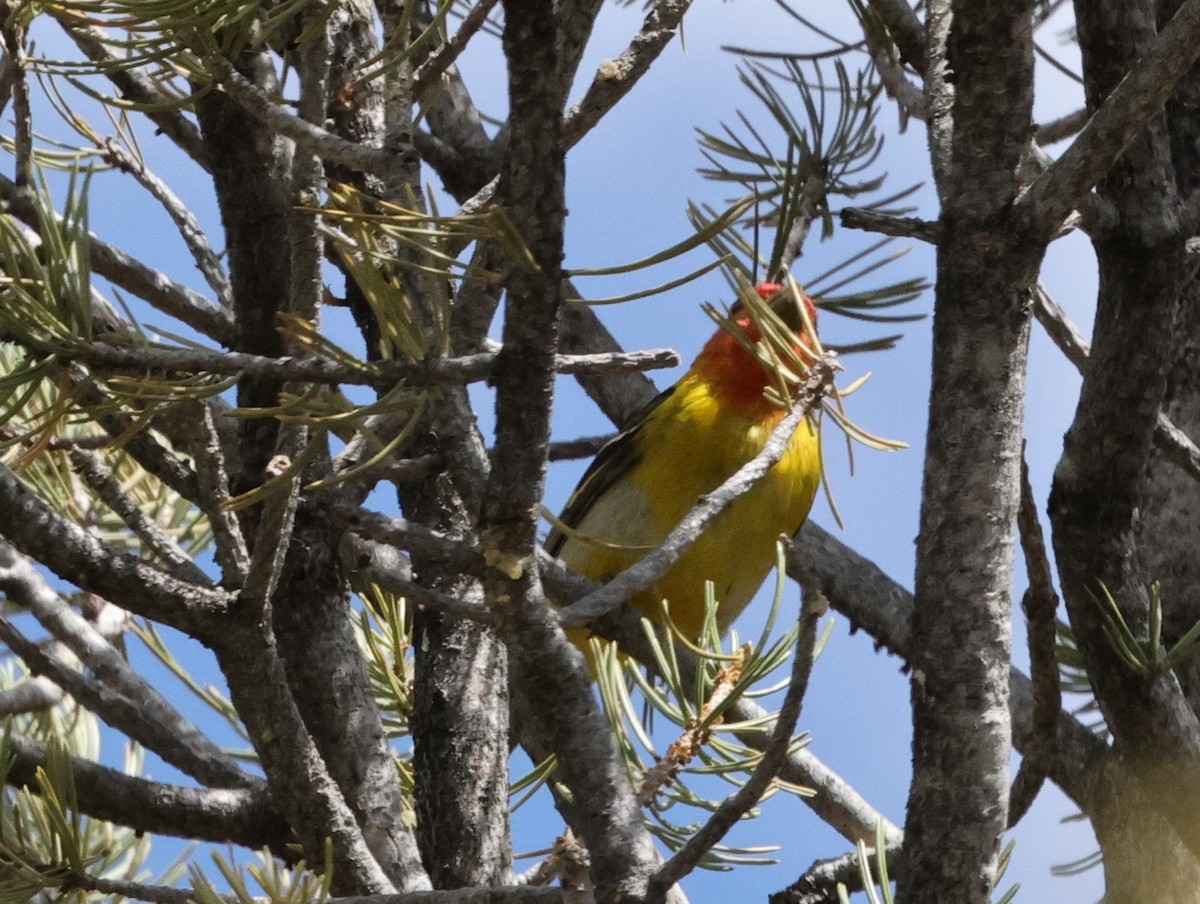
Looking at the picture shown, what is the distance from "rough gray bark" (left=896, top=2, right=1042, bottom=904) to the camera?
1366 millimetres

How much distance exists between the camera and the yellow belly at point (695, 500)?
2.88m

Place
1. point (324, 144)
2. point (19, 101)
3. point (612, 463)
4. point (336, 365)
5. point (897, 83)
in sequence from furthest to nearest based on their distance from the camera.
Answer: point (612, 463)
point (897, 83)
point (19, 101)
point (324, 144)
point (336, 365)

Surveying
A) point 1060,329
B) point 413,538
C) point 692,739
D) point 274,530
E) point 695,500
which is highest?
point 1060,329

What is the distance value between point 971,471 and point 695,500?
4.69ft


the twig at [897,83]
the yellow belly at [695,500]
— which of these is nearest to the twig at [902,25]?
the twig at [897,83]

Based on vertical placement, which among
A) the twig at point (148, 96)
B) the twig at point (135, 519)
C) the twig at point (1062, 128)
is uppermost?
the twig at point (1062, 128)

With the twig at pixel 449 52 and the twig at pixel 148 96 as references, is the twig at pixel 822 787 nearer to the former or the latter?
the twig at pixel 449 52

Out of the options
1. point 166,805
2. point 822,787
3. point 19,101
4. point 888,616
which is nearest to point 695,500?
point 888,616

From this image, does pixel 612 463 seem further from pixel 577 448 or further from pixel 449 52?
pixel 449 52

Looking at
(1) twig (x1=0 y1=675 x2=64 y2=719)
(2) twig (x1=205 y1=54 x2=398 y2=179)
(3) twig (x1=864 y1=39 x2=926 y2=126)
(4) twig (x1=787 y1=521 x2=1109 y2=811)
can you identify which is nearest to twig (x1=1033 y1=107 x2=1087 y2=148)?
(3) twig (x1=864 y1=39 x2=926 y2=126)

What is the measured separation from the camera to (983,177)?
61.4 inches

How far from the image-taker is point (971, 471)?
1.46 metres

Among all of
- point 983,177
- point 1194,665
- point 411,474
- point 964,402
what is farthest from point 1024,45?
point 1194,665

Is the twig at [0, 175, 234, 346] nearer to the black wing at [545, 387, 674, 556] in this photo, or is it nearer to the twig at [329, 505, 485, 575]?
the black wing at [545, 387, 674, 556]
